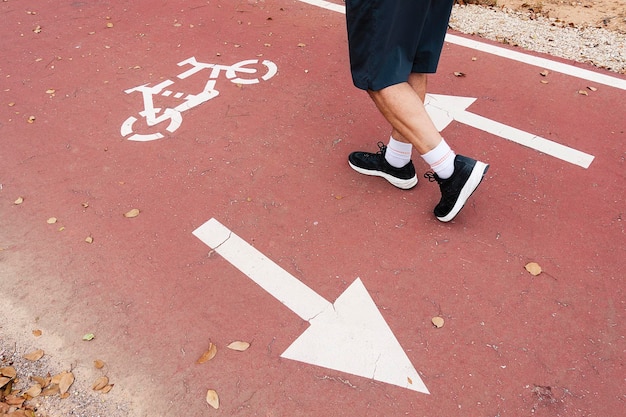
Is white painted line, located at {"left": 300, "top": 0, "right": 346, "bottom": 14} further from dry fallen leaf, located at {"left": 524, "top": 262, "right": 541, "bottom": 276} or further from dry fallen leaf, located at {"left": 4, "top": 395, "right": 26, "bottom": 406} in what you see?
dry fallen leaf, located at {"left": 4, "top": 395, "right": 26, "bottom": 406}

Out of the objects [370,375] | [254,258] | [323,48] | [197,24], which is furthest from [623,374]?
[197,24]

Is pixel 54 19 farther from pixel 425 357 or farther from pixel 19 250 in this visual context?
pixel 425 357

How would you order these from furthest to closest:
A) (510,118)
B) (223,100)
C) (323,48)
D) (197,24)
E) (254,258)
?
(197,24) < (323,48) < (223,100) < (510,118) < (254,258)

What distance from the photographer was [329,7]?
6.24m

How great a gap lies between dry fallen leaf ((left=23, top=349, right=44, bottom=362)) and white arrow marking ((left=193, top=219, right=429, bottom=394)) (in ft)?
3.63

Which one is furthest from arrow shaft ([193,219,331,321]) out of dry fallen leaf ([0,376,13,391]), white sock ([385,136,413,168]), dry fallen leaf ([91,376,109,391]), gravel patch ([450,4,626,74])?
gravel patch ([450,4,626,74])

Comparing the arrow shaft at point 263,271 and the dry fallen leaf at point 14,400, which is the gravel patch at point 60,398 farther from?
the arrow shaft at point 263,271

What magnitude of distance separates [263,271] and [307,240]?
37 centimetres

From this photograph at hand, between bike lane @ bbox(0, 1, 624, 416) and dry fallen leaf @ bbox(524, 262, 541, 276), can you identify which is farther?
dry fallen leaf @ bbox(524, 262, 541, 276)

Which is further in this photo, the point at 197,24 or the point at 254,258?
the point at 197,24

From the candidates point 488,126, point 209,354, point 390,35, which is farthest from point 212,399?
point 488,126

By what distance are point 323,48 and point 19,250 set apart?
12.1 ft

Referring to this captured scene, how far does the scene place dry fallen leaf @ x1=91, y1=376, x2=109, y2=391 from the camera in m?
2.28

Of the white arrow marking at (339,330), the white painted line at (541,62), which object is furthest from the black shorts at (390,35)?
the white painted line at (541,62)
